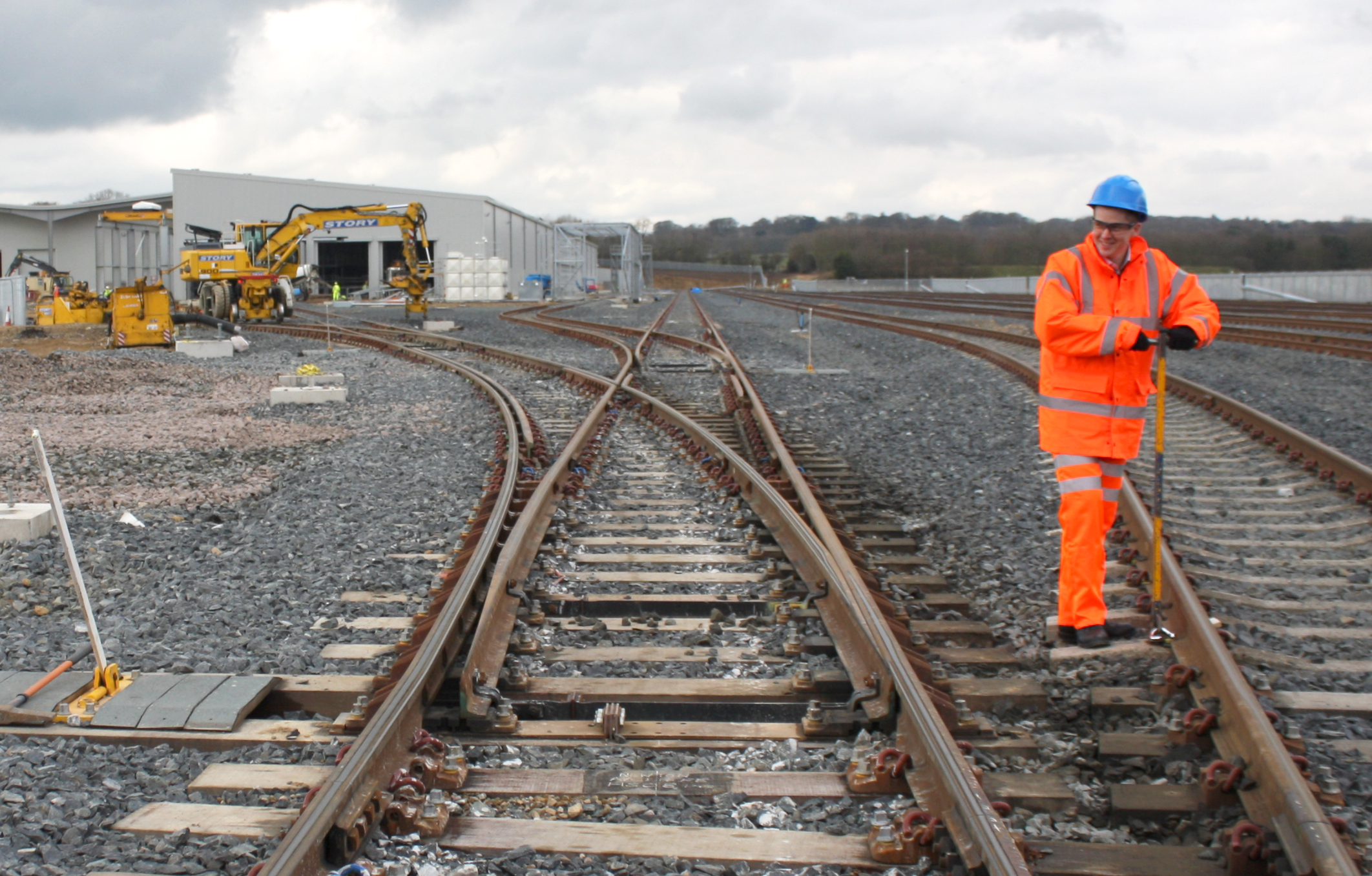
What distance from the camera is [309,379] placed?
13430 millimetres

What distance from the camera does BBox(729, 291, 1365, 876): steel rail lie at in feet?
8.86

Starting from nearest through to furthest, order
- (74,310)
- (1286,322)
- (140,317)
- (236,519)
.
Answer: (236,519), (140,317), (1286,322), (74,310)

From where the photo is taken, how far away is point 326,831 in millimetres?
2699

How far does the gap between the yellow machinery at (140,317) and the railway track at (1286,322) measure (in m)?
19.9

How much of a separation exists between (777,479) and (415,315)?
2765 cm

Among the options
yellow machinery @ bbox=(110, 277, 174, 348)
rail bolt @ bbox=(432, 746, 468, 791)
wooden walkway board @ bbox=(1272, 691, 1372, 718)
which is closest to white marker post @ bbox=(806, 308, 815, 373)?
wooden walkway board @ bbox=(1272, 691, 1372, 718)

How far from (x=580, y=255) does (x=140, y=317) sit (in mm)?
40852

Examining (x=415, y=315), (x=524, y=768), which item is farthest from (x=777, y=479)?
Answer: (x=415, y=315)

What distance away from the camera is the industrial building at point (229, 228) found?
2094 inches

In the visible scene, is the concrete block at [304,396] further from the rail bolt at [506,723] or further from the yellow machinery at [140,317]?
the yellow machinery at [140,317]

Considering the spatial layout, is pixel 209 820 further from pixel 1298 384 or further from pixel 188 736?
pixel 1298 384

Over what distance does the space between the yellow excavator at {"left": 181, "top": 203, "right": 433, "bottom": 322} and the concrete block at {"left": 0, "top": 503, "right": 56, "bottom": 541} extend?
21.4 metres

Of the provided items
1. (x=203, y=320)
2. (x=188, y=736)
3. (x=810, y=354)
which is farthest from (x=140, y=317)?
(x=188, y=736)

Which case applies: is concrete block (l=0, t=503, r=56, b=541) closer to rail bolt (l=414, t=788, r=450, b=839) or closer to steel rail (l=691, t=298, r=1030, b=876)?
rail bolt (l=414, t=788, r=450, b=839)
